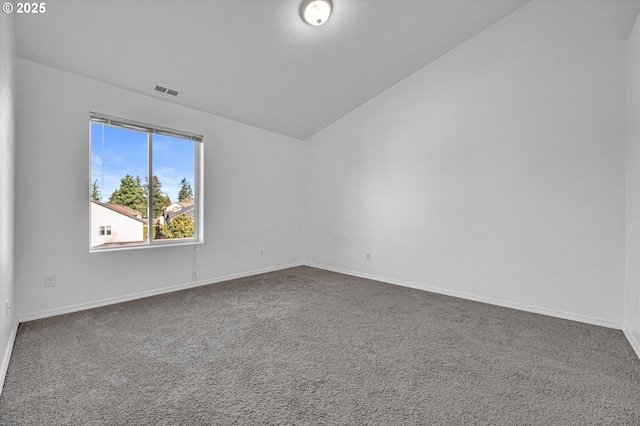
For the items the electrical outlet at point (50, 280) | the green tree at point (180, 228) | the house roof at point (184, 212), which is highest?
the house roof at point (184, 212)

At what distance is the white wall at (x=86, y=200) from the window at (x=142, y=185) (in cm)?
14

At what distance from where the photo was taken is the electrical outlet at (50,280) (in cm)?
281

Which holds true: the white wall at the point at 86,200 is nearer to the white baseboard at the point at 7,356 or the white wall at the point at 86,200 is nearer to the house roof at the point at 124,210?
the house roof at the point at 124,210

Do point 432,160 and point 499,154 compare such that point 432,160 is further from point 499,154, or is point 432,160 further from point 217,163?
point 217,163

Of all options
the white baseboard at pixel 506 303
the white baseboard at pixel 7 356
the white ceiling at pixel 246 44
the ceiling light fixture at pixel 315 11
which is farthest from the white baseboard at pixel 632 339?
the white baseboard at pixel 7 356

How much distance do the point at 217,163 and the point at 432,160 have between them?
303cm

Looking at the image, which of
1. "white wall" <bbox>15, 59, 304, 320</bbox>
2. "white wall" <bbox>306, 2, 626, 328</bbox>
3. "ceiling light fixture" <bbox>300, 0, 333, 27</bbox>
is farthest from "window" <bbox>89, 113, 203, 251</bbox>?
"white wall" <bbox>306, 2, 626, 328</bbox>

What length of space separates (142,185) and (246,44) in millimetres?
2086

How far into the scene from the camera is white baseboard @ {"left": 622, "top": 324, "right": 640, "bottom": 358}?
220 cm

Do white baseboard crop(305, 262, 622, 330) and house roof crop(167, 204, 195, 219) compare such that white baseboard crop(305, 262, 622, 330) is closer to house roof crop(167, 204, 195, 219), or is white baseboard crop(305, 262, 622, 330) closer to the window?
house roof crop(167, 204, 195, 219)

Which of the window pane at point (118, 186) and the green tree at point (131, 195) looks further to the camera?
the green tree at point (131, 195)

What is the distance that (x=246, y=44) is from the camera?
9.97 ft

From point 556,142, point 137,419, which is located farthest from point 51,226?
point 556,142

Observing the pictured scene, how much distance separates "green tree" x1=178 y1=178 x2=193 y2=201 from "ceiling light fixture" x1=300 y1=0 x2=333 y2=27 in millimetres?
2557
